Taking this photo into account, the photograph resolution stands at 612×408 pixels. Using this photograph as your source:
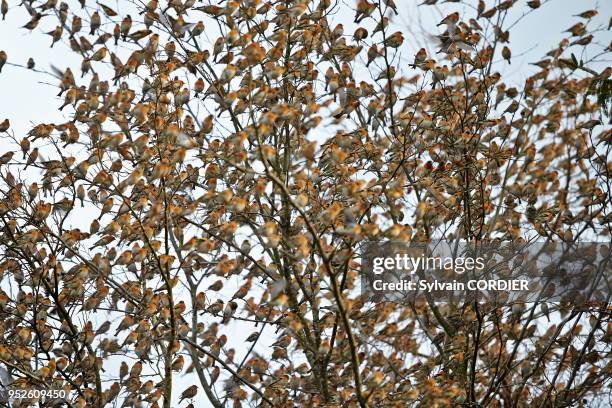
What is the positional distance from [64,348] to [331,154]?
8.82ft

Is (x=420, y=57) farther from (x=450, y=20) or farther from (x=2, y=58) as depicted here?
(x=2, y=58)

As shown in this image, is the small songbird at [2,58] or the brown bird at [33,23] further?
the small songbird at [2,58]

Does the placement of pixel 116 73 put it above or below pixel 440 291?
above

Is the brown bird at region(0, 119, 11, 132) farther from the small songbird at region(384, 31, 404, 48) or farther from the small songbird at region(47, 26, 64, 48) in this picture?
the small songbird at region(384, 31, 404, 48)

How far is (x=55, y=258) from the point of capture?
770 cm

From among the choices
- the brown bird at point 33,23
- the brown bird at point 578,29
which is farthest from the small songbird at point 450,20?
the brown bird at point 33,23

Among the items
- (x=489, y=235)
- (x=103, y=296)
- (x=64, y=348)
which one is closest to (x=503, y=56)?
(x=489, y=235)

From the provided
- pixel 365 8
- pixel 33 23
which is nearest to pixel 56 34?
pixel 33 23

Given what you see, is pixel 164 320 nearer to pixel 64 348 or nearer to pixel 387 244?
pixel 64 348

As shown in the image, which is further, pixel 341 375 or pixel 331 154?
pixel 341 375

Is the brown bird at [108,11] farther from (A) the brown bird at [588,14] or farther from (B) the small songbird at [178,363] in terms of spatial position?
(A) the brown bird at [588,14]

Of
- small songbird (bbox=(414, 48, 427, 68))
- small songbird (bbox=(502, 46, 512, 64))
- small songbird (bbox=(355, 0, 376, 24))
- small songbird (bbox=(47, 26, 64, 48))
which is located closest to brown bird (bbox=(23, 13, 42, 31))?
small songbird (bbox=(47, 26, 64, 48))

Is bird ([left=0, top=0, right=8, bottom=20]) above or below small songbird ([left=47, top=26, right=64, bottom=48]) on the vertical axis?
above

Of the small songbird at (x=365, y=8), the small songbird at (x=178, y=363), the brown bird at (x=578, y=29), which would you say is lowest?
the small songbird at (x=178, y=363)
